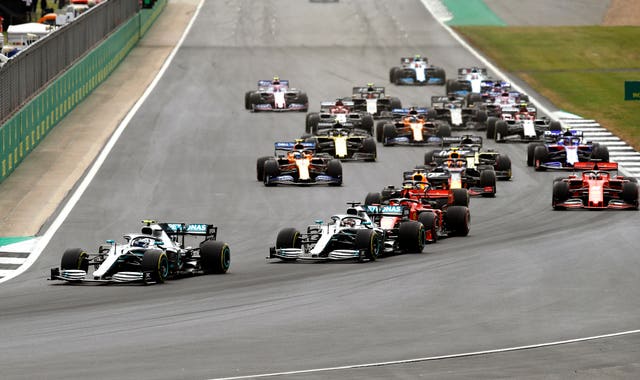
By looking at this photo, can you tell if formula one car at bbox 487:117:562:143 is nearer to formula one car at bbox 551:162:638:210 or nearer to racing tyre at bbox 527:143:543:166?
racing tyre at bbox 527:143:543:166

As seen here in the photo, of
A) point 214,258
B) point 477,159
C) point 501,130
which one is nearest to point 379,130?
point 501,130

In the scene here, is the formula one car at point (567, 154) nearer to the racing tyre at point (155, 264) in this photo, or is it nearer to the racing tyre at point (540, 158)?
the racing tyre at point (540, 158)

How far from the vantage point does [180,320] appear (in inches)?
1033

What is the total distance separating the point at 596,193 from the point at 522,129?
16.2 metres

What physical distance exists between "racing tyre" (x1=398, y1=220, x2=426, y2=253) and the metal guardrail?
1715 centimetres

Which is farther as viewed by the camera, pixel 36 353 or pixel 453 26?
pixel 453 26

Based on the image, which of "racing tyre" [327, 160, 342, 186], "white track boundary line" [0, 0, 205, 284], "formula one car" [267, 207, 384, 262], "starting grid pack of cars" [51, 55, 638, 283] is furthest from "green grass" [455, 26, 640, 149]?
"formula one car" [267, 207, 384, 262]

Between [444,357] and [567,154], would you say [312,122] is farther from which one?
[444,357]

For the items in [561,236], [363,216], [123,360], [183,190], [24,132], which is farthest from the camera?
[24,132]

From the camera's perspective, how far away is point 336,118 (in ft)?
197

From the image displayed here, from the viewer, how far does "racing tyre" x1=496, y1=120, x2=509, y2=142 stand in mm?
59875

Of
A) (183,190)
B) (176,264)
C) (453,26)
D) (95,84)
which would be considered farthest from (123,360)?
(453,26)

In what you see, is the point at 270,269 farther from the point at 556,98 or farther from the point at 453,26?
the point at 453,26

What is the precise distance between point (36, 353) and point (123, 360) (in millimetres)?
1599
